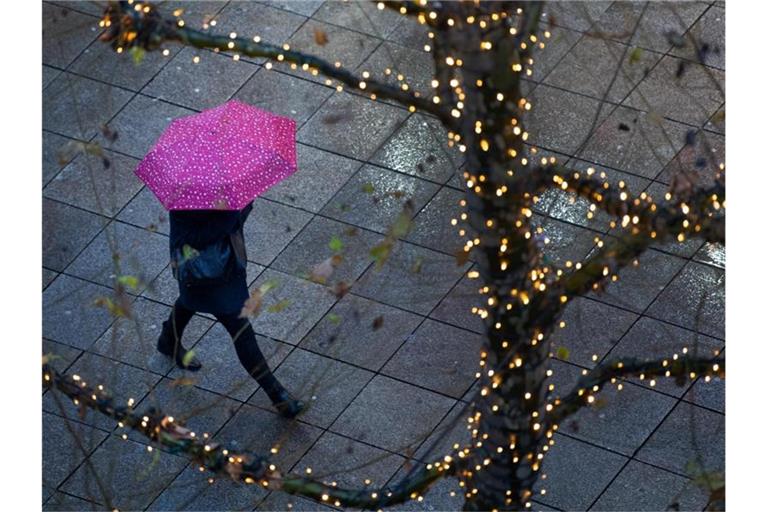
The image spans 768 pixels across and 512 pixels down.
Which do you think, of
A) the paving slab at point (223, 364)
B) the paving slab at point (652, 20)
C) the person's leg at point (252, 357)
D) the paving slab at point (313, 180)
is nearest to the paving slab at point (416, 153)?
the paving slab at point (313, 180)

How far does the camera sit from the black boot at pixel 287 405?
845 cm

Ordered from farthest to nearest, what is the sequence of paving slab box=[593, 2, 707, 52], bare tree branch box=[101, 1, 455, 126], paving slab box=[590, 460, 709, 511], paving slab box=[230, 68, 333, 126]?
paving slab box=[593, 2, 707, 52]
paving slab box=[230, 68, 333, 126]
paving slab box=[590, 460, 709, 511]
bare tree branch box=[101, 1, 455, 126]

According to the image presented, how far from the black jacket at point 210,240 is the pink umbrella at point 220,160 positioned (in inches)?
6.3

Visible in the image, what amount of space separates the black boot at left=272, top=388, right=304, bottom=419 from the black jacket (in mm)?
617

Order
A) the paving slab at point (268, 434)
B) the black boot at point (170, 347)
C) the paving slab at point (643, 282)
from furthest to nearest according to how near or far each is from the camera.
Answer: the paving slab at point (643, 282), the black boot at point (170, 347), the paving slab at point (268, 434)

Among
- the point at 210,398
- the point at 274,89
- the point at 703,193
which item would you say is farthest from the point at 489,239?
the point at 274,89

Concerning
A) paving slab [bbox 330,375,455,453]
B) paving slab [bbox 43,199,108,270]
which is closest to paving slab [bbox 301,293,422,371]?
paving slab [bbox 330,375,455,453]

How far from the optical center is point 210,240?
7.86 meters

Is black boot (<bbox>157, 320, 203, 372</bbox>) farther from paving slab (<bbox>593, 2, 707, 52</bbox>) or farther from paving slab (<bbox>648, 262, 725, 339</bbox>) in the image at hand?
paving slab (<bbox>593, 2, 707, 52</bbox>)

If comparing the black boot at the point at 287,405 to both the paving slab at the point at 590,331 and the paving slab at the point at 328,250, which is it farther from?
the paving slab at the point at 590,331

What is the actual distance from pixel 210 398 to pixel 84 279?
130 cm

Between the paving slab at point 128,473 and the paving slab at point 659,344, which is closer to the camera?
the paving slab at point 128,473

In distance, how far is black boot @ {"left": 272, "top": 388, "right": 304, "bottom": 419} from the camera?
332 inches

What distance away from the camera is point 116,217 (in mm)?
9695
